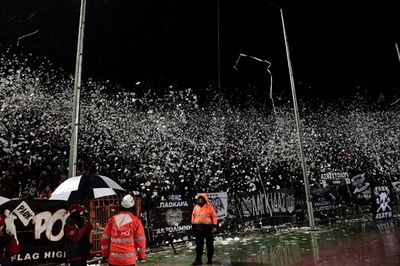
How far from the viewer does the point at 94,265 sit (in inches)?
349

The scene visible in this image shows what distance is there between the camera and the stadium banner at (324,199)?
17406 millimetres

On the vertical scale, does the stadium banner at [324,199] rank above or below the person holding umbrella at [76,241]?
above

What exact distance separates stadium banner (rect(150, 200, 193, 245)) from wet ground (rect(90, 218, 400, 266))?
353mm

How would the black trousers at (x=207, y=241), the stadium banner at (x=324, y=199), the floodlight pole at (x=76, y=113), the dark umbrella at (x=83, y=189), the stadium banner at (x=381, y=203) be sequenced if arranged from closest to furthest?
the dark umbrella at (x=83, y=189), the floodlight pole at (x=76, y=113), the black trousers at (x=207, y=241), the stadium banner at (x=324, y=199), the stadium banner at (x=381, y=203)

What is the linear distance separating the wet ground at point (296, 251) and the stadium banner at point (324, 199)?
173 inches

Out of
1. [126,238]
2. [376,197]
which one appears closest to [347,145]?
[376,197]

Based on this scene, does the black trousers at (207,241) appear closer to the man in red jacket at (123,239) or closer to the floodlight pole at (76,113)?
the floodlight pole at (76,113)

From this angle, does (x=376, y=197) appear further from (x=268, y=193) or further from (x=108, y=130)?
(x=108, y=130)

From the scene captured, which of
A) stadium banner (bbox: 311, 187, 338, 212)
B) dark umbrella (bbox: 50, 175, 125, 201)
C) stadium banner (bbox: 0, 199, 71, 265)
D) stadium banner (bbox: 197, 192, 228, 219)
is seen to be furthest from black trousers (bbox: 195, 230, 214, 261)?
stadium banner (bbox: 311, 187, 338, 212)

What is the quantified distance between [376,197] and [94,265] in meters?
14.5

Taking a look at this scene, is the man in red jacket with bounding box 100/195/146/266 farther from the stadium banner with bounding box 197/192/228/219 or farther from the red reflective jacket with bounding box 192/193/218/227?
the stadium banner with bounding box 197/192/228/219

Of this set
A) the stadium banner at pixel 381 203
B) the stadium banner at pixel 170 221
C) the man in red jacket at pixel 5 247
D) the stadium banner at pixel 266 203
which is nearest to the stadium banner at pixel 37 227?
the man in red jacket at pixel 5 247

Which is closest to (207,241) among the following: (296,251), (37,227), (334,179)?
(296,251)

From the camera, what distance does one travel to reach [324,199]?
17.9m
